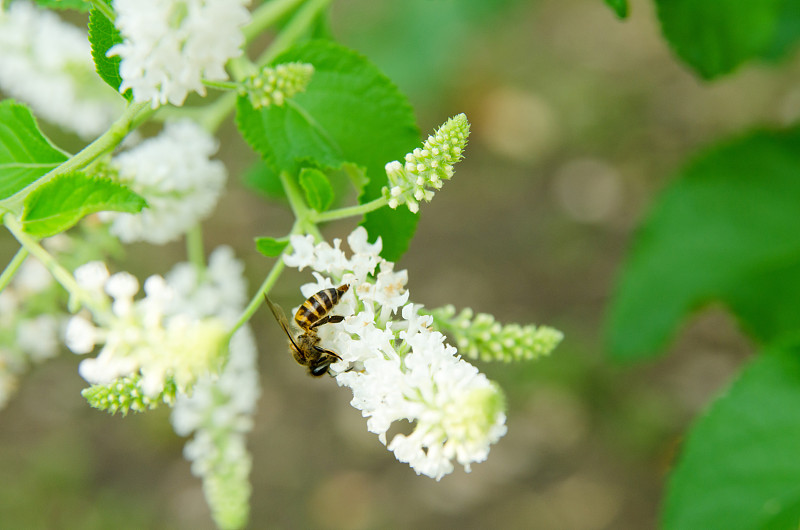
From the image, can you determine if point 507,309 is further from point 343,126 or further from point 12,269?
point 12,269

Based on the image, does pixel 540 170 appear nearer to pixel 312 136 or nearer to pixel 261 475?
pixel 261 475

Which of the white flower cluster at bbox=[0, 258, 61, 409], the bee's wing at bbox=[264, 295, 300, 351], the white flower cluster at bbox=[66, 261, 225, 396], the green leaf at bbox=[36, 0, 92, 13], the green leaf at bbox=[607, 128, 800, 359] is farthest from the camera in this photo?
the green leaf at bbox=[607, 128, 800, 359]

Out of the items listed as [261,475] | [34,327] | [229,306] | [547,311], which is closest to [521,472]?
[547,311]

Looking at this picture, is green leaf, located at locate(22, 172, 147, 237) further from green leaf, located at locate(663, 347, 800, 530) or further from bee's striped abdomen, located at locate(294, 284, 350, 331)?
green leaf, located at locate(663, 347, 800, 530)

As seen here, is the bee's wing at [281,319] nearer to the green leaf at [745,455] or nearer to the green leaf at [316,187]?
the green leaf at [316,187]

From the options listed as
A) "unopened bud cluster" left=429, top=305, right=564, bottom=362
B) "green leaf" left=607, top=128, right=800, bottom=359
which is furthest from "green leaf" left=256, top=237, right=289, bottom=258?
"green leaf" left=607, top=128, right=800, bottom=359

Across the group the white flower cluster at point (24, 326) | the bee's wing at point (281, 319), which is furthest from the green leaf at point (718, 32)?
the white flower cluster at point (24, 326)
